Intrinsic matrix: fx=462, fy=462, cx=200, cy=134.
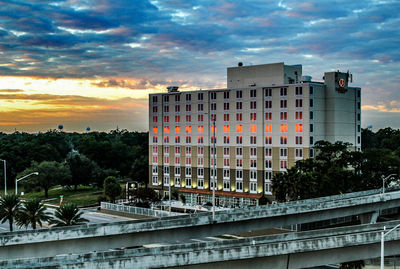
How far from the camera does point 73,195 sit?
352 feet

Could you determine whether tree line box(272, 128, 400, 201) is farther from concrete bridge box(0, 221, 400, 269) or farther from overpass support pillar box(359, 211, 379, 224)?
concrete bridge box(0, 221, 400, 269)

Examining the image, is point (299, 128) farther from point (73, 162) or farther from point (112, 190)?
point (73, 162)

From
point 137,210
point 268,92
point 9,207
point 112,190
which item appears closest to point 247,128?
point 268,92

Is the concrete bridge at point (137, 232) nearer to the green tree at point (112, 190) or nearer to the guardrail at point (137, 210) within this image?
the guardrail at point (137, 210)

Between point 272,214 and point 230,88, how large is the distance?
48386 mm

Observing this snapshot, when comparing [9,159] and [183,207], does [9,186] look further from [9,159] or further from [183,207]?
[183,207]

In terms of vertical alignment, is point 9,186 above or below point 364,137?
below

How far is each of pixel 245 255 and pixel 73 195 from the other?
275 feet

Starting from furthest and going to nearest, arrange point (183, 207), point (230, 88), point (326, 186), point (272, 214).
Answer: point (230, 88) → point (183, 207) → point (326, 186) → point (272, 214)

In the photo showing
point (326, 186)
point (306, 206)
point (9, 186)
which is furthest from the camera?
point (9, 186)

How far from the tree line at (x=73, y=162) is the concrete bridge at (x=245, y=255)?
74924 millimetres

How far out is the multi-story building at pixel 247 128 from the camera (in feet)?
278

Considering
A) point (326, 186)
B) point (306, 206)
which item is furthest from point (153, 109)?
point (306, 206)

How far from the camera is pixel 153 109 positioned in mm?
104375
